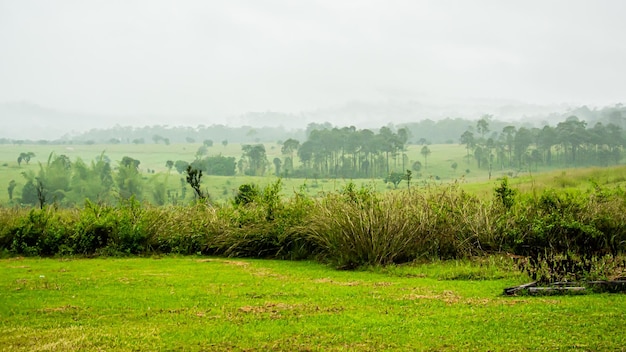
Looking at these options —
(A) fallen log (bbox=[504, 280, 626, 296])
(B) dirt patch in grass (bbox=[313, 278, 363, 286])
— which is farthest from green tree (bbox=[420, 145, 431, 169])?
(A) fallen log (bbox=[504, 280, 626, 296])

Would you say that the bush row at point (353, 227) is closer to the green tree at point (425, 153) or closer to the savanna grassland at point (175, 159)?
the savanna grassland at point (175, 159)

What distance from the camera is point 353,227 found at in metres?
13.1

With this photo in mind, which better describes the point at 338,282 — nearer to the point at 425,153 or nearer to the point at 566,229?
the point at 566,229

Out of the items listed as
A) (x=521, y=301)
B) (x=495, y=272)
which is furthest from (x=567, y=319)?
(x=495, y=272)

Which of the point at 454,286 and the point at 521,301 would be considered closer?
the point at 521,301

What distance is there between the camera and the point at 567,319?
7.05 m

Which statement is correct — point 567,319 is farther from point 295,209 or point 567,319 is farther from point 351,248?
point 295,209

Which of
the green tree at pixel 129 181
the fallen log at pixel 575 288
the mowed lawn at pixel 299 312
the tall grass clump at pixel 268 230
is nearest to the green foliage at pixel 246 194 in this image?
the tall grass clump at pixel 268 230

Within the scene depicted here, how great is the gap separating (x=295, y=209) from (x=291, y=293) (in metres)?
6.39

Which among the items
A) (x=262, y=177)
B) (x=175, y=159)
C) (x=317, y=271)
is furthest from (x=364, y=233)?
(x=175, y=159)

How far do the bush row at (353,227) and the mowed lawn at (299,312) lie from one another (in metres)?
1.23

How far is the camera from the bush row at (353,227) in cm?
1316

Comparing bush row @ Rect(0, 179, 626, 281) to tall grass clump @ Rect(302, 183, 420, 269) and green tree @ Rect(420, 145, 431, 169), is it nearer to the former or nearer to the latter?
tall grass clump @ Rect(302, 183, 420, 269)

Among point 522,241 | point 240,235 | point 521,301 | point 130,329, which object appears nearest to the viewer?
point 130,329
